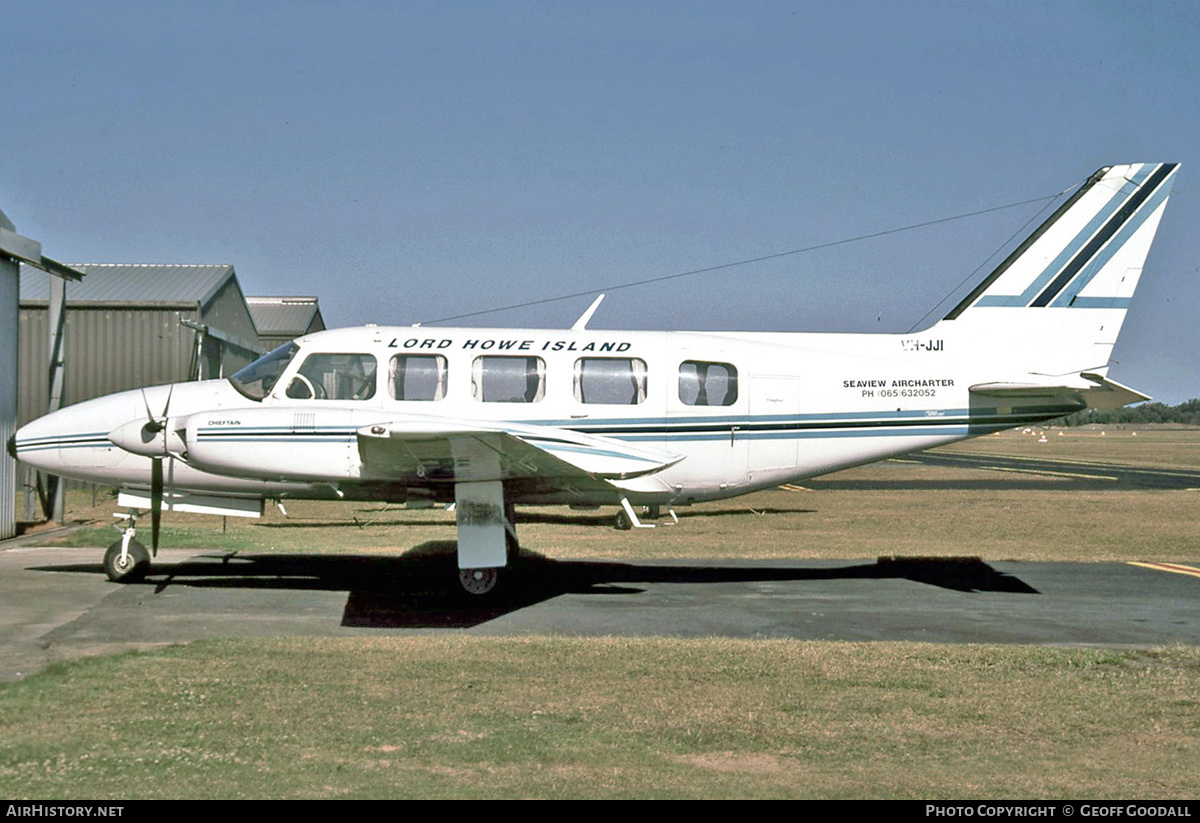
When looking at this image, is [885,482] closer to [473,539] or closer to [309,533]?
[309,533]

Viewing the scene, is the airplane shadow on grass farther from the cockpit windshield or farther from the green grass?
the cockpit windshield

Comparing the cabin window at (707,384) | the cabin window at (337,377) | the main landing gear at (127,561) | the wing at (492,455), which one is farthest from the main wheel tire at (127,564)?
the cabin window at (707,384)

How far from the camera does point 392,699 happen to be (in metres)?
8.05

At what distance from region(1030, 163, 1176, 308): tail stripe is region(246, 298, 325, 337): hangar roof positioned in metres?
38.0

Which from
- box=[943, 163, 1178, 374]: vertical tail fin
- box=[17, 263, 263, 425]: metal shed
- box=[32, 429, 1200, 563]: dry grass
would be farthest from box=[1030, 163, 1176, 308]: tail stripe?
box=[17, 263, 263, 425]: metal shed

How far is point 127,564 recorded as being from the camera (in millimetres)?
13359

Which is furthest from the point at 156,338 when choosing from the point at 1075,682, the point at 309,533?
the point at 1075,682

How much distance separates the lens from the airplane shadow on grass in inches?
483

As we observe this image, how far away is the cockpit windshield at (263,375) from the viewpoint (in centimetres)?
1324

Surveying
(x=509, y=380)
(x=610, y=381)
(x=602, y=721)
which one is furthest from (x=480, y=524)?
(x=602, y=721)

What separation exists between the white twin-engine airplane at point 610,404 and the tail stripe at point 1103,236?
2 cm

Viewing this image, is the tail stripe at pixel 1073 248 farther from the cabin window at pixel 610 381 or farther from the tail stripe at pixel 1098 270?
the cabin window at pixel 610 381
